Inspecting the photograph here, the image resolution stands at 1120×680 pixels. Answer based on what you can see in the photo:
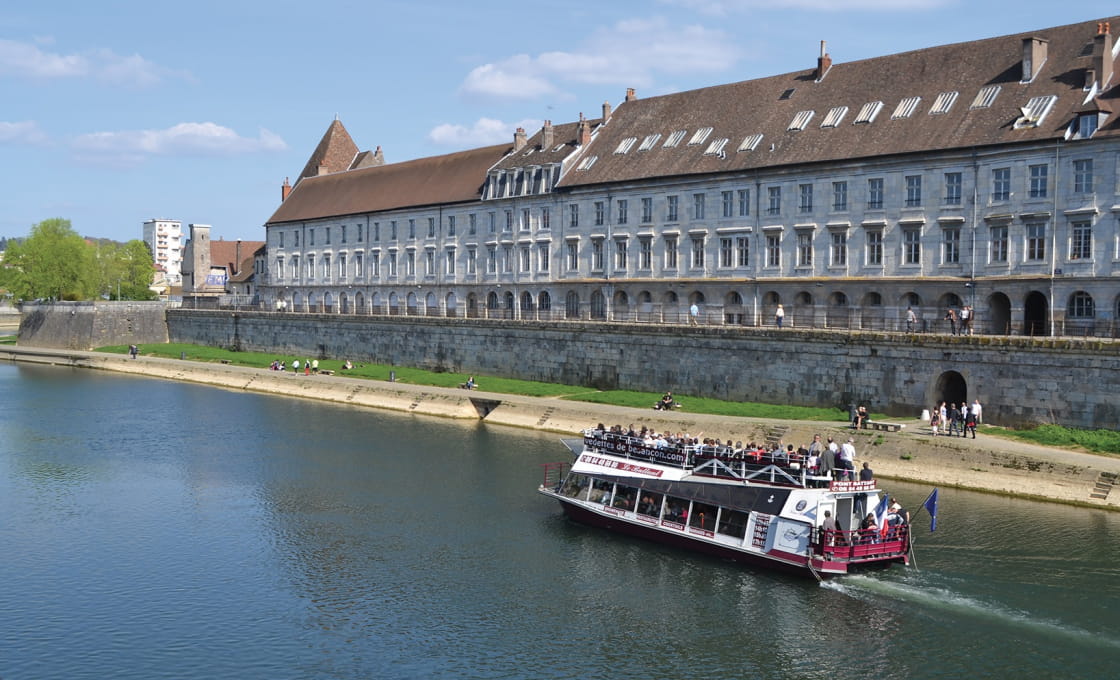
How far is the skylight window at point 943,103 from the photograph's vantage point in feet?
188

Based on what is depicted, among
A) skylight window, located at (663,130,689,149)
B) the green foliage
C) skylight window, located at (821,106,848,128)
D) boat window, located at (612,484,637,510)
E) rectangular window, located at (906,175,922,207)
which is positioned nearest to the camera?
boat window, located at (612,484,637,510)

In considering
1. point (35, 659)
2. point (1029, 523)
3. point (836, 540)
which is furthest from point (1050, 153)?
point (35, 659)

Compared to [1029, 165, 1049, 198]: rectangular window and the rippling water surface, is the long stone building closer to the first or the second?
[1029, 165, 1049, 198]: rectangular window

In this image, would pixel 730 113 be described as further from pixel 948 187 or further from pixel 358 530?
pixel 358 530

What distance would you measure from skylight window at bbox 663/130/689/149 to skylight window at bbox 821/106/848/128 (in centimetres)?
1085

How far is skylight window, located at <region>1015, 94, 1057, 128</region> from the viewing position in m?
52.3

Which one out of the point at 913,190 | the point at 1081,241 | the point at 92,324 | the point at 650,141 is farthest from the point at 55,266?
the point at 1081,241

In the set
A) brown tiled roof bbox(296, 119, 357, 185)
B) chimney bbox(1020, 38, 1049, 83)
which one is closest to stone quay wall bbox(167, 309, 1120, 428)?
chimney bbox(1020, 38, 1049, 83)

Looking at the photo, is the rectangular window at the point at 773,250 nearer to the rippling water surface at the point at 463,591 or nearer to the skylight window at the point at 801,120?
the skylight window at the point at 801,120

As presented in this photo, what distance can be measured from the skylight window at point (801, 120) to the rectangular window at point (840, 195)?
5.58m

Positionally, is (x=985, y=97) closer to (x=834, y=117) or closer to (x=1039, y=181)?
(x=1039, y=181)

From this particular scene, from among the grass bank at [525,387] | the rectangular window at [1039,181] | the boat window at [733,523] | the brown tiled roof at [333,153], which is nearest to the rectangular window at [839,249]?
the grass bank at [525,387]

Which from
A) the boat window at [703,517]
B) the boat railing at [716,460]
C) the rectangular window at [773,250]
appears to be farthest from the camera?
the rectangular window at [773,250]

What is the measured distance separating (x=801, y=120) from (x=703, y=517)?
3565 centimetres
